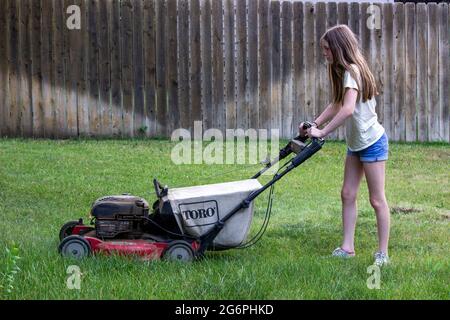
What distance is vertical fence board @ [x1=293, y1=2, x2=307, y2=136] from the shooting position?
1263 cm

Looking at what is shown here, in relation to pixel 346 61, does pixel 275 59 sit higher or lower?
higher

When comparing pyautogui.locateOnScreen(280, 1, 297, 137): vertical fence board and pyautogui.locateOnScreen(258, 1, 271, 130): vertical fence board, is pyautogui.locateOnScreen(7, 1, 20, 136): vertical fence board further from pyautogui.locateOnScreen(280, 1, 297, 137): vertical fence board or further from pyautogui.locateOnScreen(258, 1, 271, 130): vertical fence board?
pyautogui.locateOnScreen(280, 1, 297, 137): vertical fence board

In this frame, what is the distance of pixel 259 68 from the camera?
1257 centimetres

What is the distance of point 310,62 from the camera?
12.7m

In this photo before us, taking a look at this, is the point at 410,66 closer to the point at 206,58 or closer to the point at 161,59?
the point at 206,58

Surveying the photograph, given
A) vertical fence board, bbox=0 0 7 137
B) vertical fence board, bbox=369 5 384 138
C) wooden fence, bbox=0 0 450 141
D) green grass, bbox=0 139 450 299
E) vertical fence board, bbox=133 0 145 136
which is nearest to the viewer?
green grass, bbox=0 139 450 299

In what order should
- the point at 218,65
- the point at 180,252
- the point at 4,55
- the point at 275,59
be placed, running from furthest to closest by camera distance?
the point at 275,59
the point at 218,65
the point at 4,55
the point at 180,252

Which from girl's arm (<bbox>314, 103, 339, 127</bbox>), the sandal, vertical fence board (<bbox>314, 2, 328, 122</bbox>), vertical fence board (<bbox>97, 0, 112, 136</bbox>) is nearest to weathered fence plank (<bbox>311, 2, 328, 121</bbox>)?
vertical fence board (<bbox>314, 2, 328, 122</bbox>)

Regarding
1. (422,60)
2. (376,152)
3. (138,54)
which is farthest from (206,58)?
(376,152)

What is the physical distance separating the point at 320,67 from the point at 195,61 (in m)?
1.95

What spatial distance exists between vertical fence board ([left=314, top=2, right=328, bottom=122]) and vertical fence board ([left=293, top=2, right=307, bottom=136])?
0.22m

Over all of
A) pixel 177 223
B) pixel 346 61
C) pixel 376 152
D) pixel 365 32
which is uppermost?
pixel 365 32

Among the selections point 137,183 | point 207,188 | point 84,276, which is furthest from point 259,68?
point 84,276
